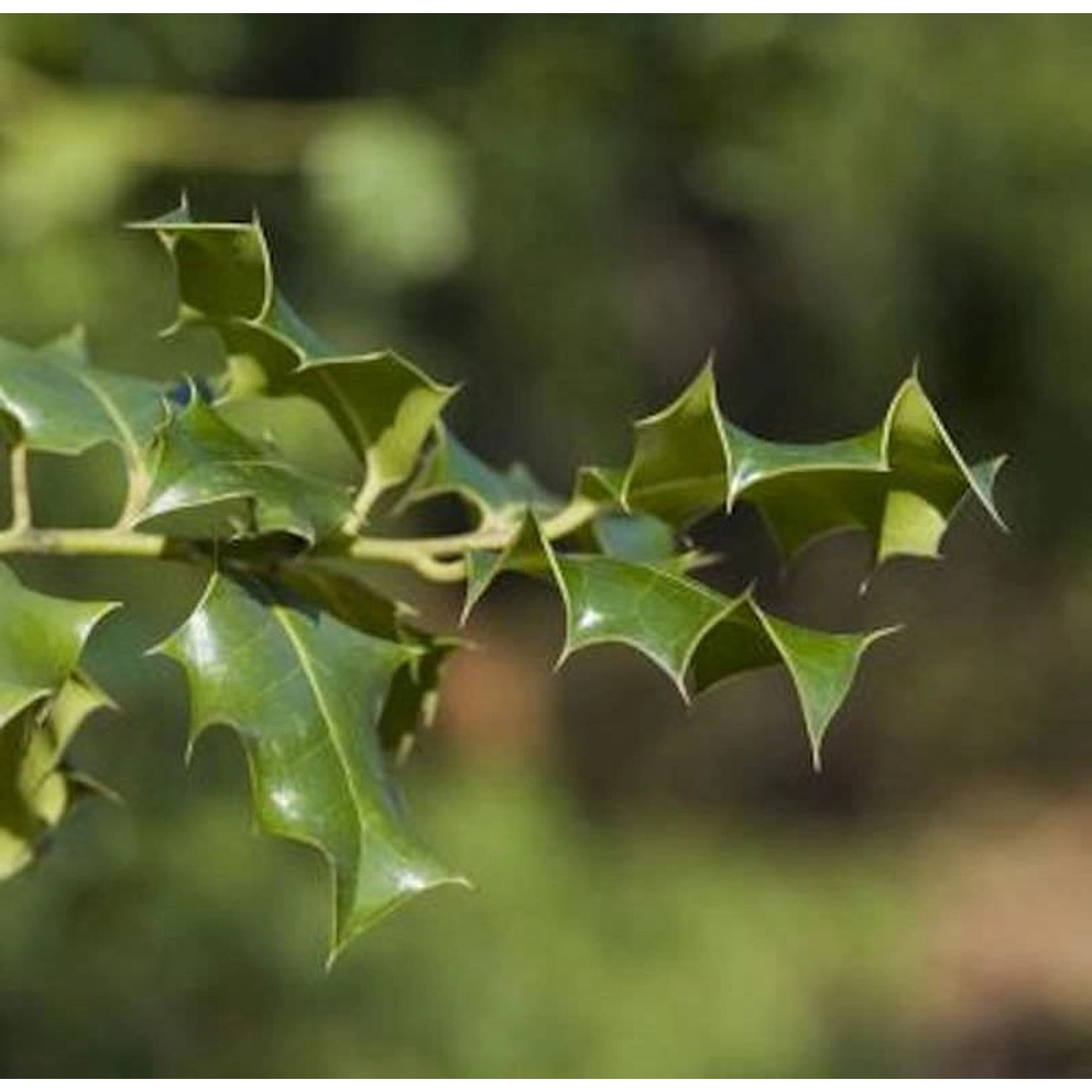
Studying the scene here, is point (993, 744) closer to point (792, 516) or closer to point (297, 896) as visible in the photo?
point (297, 896)

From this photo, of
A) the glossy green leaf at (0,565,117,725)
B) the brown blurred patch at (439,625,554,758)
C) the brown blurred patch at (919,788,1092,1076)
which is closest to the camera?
the glossy green leaf at (0,565,117,725)

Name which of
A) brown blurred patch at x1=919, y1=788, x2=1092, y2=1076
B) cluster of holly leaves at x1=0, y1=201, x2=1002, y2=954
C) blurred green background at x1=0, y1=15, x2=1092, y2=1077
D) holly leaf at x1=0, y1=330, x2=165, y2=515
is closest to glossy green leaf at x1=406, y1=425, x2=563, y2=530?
cluster of holly leaves at x1=0, y1=201, x2=1002, y2=954

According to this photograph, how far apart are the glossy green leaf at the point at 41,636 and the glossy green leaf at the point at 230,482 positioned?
0.14ft

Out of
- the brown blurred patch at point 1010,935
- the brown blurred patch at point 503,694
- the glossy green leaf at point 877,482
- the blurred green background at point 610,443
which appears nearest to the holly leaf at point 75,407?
the glossy green leaf at point 877,482

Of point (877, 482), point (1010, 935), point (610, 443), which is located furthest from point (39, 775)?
point (1010, 935)

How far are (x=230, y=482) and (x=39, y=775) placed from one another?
0.16 metres

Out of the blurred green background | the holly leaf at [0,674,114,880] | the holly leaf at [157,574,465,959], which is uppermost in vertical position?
the holly leaf at [157,574,465,959]

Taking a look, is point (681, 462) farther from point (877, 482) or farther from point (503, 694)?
point (503, 694)

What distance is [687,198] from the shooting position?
5172 millimetres

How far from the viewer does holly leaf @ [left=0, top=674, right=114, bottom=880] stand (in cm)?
91

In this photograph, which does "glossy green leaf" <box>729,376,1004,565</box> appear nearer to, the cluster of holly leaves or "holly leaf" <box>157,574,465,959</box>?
the cluster of holly leaves

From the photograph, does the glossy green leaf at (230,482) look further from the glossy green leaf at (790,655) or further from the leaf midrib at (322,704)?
the glossy green leaf at (790,655)

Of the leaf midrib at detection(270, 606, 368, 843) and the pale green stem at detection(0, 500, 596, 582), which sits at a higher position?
the pale green stem at detection(0, 500, 596, 582)

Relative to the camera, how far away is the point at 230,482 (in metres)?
0.87
